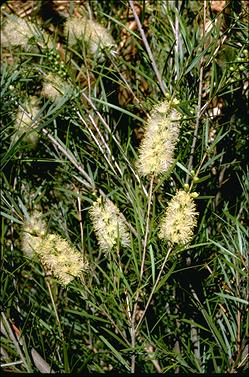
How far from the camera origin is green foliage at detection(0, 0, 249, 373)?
0.57m

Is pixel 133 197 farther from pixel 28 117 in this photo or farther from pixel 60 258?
pixel 28 117

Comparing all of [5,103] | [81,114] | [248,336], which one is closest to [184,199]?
[248,336]

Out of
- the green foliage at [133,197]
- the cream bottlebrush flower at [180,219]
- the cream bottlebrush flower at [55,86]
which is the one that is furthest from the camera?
the cream bottlebrush flower at [55,86]

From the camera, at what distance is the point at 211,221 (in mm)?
725

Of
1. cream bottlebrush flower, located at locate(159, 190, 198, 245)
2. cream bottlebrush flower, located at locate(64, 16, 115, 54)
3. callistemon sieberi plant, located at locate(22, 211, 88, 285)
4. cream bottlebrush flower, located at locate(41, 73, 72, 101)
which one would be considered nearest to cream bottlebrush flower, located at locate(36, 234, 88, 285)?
callistemon sieberi plant, located at locate(22, 211, 88, 285)

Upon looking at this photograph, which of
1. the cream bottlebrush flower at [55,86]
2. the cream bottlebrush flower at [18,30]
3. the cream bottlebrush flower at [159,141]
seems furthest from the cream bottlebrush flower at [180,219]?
the cream bottlebrush flower at [18,30]

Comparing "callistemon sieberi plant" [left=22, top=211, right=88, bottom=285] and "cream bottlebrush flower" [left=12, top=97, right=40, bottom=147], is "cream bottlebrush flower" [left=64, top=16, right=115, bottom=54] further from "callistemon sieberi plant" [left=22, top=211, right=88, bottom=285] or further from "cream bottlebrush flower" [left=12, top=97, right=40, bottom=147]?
"callistemon sieberi plant" [left=22, top=211, right=88, bottom=285]

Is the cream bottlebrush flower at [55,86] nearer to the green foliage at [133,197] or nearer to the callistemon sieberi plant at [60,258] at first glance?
the green foliage at [133,197]

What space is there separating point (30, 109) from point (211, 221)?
1.01 ft

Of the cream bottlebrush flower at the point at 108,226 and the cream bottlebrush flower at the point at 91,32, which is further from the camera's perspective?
the cream bottlebrush flower at the point at 91,32

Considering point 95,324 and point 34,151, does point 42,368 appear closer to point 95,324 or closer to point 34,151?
point 95,324

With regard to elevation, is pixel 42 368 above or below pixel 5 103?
below

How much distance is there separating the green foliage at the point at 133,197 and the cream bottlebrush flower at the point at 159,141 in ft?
0.25

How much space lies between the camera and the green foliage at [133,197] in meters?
0.57
